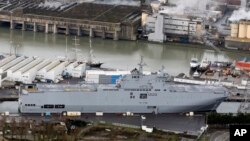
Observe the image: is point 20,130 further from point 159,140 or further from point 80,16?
point 80,16

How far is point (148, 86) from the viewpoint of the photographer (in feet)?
24.5

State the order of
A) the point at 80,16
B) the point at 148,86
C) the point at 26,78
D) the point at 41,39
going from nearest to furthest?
the point at 148,86 → the point at 26,78 → the point at 41,39 → the point at 80,16

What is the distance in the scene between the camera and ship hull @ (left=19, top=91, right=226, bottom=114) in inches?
287

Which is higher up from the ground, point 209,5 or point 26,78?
point 209,5

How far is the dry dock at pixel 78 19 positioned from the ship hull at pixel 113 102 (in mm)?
6470

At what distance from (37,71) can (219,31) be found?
22.9ft

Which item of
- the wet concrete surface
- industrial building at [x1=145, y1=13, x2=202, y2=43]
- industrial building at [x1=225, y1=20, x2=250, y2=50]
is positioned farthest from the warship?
industrial building at [x1=145, y1=13, x2=202, y2=43]

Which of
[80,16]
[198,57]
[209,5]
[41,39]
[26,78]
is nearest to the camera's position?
[26,78]

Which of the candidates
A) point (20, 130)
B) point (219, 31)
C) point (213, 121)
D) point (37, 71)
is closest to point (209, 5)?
point (219, 31)

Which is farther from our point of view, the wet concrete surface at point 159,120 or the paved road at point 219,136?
the wet concrete surface at point 159,120

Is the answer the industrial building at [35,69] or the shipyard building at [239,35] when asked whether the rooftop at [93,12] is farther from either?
the industrial building at [35,69]

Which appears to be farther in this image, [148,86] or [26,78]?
[26,78]

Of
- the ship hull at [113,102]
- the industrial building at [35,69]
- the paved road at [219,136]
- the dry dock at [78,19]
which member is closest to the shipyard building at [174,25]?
the dry dock at [78,19]

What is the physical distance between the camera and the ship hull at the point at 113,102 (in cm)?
730
